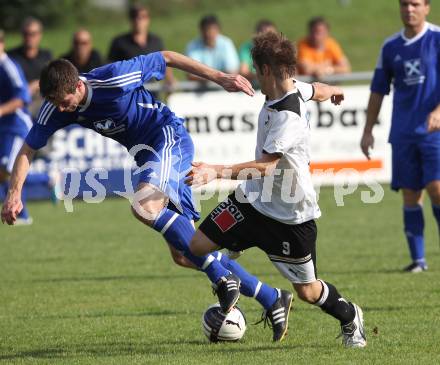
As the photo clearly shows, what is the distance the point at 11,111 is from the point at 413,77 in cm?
531

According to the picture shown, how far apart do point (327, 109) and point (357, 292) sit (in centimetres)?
699

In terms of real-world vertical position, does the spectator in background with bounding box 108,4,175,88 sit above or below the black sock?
above

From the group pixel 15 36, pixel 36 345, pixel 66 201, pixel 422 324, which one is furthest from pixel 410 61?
pixel 15 36

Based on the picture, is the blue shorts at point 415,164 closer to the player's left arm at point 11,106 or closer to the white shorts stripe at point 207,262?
the white shorts stripe at point 207,262

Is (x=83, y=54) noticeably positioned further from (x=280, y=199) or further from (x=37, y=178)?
(x=280, y=199)

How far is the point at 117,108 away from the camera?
6.42 metres

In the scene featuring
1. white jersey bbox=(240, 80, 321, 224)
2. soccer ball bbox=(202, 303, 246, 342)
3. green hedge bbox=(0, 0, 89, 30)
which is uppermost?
white jersey bbox=(240, 80, 321, 224)

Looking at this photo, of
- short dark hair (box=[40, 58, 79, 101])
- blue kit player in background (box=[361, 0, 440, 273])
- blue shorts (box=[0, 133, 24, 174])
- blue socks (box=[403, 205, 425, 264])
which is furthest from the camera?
blue shorts (box=[0, 133, 24, 174])

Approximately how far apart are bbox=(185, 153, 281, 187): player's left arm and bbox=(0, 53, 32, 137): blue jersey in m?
6.99

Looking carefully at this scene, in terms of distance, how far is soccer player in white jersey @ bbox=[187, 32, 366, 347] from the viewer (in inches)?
212

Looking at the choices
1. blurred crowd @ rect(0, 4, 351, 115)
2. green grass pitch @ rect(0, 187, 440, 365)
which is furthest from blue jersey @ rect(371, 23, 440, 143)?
blurred crowd @ rect(0, 4, 351, 115)

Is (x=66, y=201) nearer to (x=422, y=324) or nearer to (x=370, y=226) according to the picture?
(x=370, y=226)

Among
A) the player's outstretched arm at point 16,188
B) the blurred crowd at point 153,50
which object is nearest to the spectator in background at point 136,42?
the blurred crowd at point 153,50

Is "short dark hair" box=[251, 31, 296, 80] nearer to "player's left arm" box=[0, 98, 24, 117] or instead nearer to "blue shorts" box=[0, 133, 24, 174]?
"player's left arm" box=[0, 98, 24, 117]
